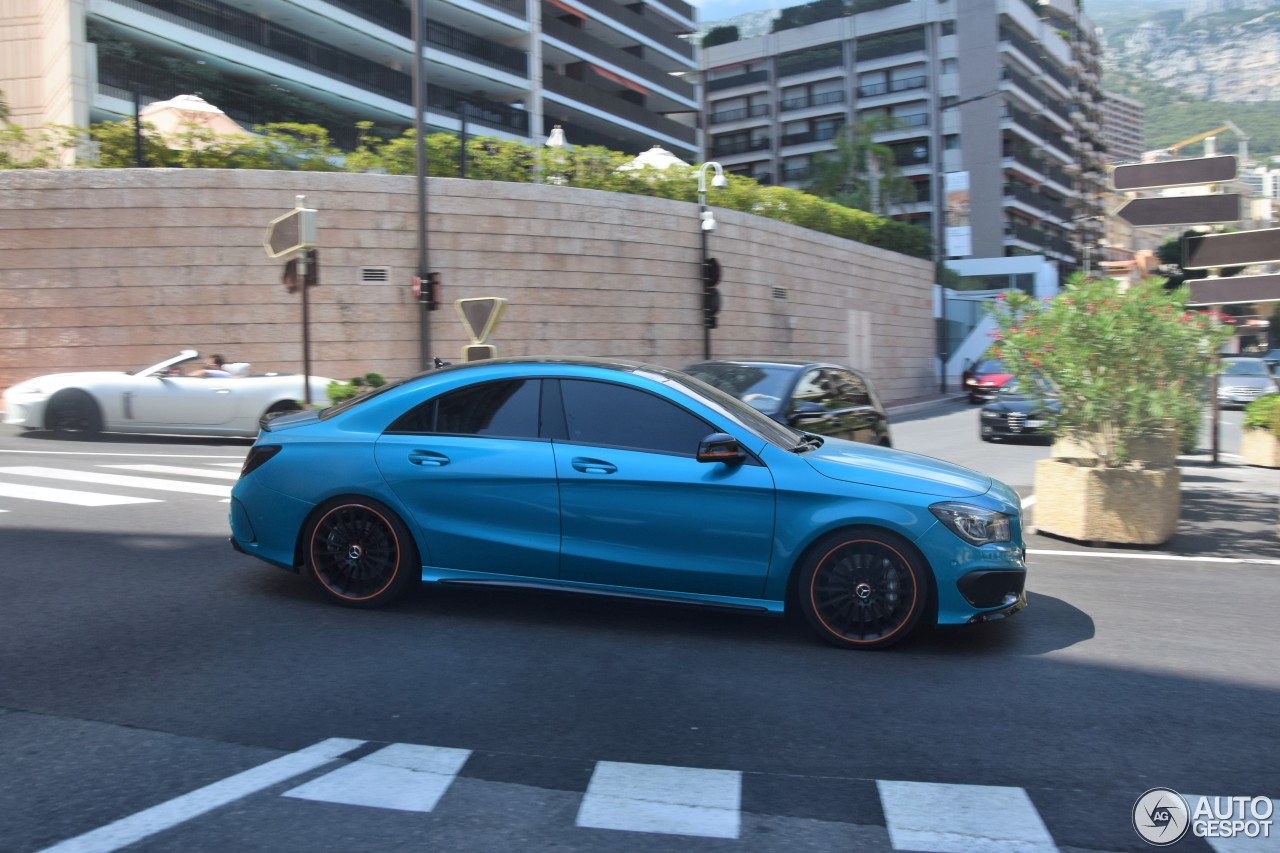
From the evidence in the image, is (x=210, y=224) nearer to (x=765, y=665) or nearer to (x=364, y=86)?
(x=364, y=86)

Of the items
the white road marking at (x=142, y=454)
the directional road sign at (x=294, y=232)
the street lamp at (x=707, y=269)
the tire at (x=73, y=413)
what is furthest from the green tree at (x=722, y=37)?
the white road marking at (x=142, y=454)

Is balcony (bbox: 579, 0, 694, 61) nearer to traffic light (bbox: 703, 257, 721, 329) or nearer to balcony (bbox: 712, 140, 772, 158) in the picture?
balcony (bbox: 712, 140, 772, 158)

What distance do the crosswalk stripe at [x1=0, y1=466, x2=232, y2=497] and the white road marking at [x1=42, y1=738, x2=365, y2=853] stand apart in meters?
7.04

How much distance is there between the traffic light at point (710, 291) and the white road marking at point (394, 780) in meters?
24.1

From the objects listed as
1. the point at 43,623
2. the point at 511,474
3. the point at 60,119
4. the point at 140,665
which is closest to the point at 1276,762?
the point at 511,474

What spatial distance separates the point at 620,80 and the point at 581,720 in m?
50.1

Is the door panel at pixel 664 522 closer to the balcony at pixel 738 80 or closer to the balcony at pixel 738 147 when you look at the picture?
the balcony at pixel 738 147

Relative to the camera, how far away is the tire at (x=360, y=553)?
19.6 feet

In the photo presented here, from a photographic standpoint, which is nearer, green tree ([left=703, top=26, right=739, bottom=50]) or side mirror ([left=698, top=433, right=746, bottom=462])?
side mirror ([left=698, top=433, right=746, bottom=462])

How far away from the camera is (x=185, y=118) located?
895 inches

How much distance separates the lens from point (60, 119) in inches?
1086

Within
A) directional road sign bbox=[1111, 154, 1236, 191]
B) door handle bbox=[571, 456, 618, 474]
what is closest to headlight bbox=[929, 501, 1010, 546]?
door handle bbox=[571, 456, 618, 474]

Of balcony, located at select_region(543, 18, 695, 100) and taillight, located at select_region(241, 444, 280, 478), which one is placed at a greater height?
balcony, located at select_region(543, 18, 695, 100)

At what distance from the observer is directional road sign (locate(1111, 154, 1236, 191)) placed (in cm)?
1522
